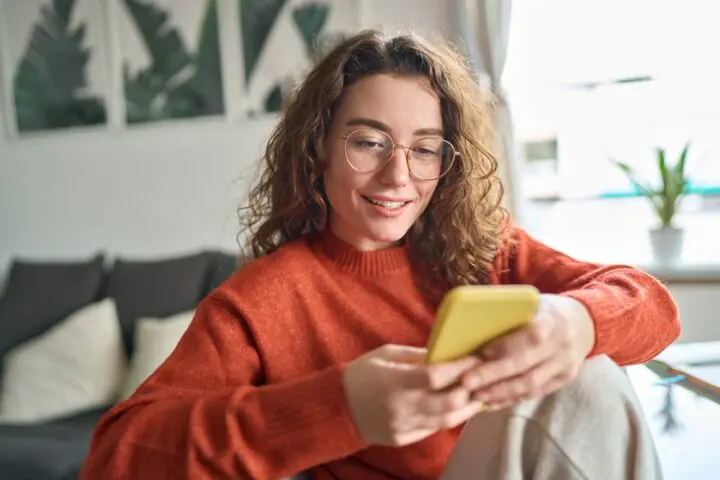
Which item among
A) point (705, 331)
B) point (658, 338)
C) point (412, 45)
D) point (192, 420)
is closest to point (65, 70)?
point (412, 45)

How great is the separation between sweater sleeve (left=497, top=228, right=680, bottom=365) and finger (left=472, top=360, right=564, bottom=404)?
13 centimetres

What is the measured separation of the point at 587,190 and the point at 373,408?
7.36 feet

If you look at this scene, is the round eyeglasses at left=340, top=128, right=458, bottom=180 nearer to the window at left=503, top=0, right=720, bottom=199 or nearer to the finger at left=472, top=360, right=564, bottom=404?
the finger at left=472, top=360, right=564, bottom=404

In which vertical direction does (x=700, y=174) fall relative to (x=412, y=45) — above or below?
below

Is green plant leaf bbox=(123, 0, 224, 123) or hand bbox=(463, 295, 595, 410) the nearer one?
hand bbox=(463, 295, 595, 410)

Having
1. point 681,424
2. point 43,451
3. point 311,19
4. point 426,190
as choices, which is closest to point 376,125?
point 426,190

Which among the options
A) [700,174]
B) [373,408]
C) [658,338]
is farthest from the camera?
[700,174]

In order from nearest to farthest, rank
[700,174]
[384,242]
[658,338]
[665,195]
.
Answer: [658,338] < [384,242] < [665,195] < [700,174]

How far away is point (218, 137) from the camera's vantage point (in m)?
2.77

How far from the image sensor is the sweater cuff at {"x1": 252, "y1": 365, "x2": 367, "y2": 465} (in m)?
0.66

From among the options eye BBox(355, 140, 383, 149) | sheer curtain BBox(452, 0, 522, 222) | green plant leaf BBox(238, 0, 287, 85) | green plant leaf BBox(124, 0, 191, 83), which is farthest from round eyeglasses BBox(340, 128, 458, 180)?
green plant leaf BBox(124, 0, 191, 83)

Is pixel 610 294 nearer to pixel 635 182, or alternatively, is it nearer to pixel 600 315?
pixel 600 315

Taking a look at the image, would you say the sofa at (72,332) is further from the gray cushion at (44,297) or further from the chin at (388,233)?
the chin at (388,233)

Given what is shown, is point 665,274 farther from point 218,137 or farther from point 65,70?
point 65,70
